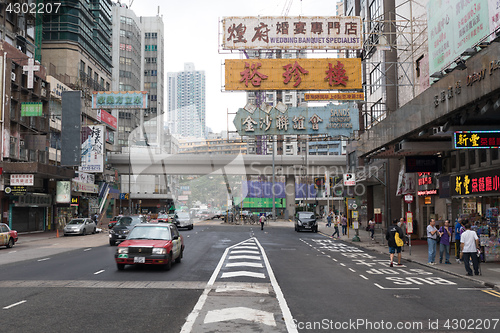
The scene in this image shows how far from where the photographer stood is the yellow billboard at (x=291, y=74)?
30.7 metres

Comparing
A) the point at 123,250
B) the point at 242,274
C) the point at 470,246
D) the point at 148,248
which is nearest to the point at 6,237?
the point at 123,250

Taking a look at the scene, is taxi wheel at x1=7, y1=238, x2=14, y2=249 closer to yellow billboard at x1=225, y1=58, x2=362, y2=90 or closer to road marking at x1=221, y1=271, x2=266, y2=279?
yellow billboard at x1=225, y1=58, x2=362, y2=90

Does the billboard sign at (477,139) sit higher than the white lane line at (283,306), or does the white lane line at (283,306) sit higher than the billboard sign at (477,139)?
the billboard sign at (477,139)

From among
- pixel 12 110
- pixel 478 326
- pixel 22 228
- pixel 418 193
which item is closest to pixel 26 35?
pixel 12 110

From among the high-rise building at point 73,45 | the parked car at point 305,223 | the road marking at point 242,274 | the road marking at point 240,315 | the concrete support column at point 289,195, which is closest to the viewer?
the road marking at point 240,315

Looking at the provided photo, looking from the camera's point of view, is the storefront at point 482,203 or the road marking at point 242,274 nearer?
the road marking at point 242,274

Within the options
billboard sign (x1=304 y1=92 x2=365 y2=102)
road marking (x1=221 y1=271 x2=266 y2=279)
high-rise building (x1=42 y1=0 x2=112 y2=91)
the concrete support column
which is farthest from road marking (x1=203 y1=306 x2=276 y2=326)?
the concrete support column

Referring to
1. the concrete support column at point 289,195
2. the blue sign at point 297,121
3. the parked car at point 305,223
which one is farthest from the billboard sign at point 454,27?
the concrete support column at point 289,195

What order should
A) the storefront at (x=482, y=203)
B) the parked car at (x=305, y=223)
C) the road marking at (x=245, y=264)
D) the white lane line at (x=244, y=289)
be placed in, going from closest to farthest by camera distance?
the white lane line at (x=244, y=289) < the road marking at (x=245, y=264) < the storefront at (x=482, y=203) < the parked car at (x=305, y=223)

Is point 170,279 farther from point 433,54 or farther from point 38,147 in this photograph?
point 38,147

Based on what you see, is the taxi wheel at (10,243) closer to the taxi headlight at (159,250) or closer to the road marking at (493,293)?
the taxi headlight at (159,250)

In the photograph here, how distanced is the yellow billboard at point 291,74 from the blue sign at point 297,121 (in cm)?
356

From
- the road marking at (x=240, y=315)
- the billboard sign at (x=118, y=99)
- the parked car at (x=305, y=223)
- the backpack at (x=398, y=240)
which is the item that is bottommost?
the parked car at (x=305, y=223)

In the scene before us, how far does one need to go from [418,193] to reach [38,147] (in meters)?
32.8
